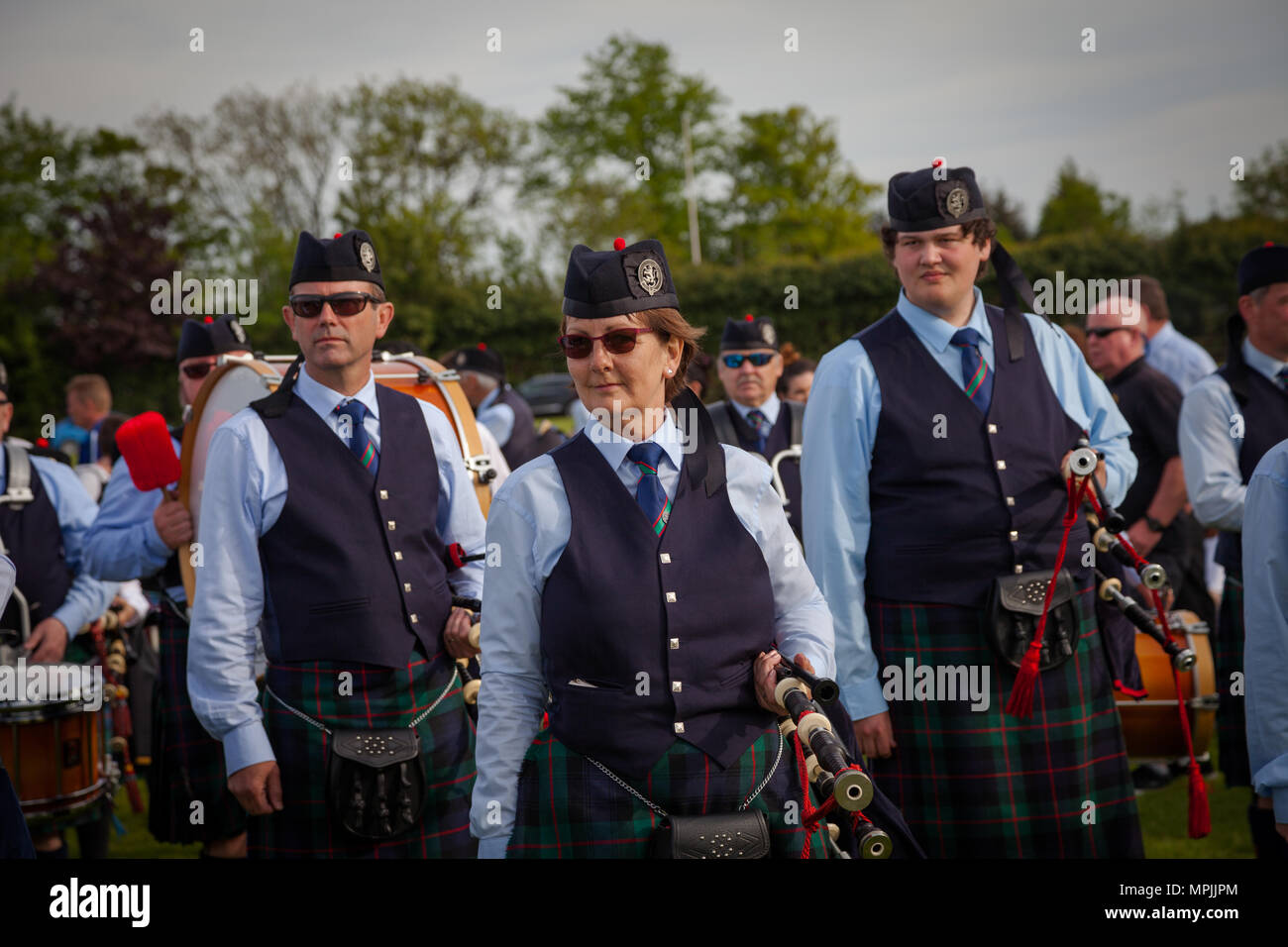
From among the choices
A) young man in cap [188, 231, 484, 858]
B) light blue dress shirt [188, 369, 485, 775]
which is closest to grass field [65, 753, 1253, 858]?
young man in cap [188, 231, 484, 858]

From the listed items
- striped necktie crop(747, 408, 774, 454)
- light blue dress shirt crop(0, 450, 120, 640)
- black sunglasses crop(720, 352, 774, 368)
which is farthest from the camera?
black sunglasses crop(720, 352, 774, 368)

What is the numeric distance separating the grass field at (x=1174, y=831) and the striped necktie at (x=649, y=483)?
128 inches

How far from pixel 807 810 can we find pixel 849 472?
1155mm

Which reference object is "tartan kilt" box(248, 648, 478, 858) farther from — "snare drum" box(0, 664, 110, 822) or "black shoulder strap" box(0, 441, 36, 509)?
"black shoulder strap" box(0, 441, 36, 509)

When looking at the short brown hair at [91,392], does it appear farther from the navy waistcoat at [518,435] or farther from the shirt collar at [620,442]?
the shirt collar at [620,442]

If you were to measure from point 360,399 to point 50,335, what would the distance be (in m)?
21.5

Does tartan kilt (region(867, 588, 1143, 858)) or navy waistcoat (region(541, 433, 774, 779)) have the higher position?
navy waistcoat (region(541, 433, 774, 779))

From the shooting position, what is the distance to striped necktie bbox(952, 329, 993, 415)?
307cm

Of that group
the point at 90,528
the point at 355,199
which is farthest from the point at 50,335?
the point at 90,528

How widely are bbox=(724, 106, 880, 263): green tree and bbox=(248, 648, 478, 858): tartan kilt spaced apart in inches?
1069

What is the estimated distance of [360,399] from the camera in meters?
3.16

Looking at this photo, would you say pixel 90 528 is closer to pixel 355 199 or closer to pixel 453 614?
pixel 453 614
